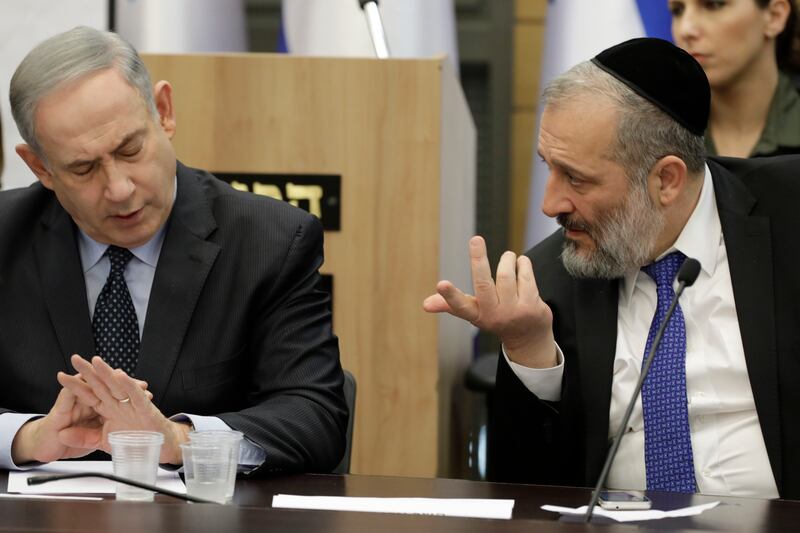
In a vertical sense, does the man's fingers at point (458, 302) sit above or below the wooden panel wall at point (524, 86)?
below

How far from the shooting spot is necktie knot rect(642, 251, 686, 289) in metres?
2.65

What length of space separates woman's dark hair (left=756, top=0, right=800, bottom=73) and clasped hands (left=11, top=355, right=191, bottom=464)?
2829 millimetres

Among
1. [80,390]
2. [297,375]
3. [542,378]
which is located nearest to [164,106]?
[297,375]

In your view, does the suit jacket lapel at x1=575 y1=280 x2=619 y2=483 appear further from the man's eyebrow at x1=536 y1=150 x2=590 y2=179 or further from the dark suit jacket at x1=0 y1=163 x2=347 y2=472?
the dark suit jacket at x1=0 y1=163 x2=347 y2=472

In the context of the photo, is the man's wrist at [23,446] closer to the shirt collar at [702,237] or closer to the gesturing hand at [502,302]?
the gesturing hand at [502,302]

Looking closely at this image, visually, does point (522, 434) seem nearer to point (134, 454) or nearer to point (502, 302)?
point (502, 302)

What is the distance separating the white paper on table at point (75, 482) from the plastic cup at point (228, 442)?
3.4 inches

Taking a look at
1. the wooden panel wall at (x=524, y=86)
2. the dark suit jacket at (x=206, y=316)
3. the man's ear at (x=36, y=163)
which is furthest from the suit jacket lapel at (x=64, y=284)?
the wooden panel wall at (x=524, y=86)

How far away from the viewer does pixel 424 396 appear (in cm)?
339

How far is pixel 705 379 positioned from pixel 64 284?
1.43m

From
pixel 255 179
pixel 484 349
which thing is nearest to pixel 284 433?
pixel 255 179

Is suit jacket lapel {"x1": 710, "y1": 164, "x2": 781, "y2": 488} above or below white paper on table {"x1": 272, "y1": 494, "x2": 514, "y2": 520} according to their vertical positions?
above

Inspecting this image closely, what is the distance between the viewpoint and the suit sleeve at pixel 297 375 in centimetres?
232

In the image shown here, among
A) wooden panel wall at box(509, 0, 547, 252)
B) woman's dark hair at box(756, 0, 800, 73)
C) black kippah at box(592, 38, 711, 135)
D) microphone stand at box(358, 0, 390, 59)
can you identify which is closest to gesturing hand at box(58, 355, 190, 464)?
black kippah at box(592, 38, 711, 135)
